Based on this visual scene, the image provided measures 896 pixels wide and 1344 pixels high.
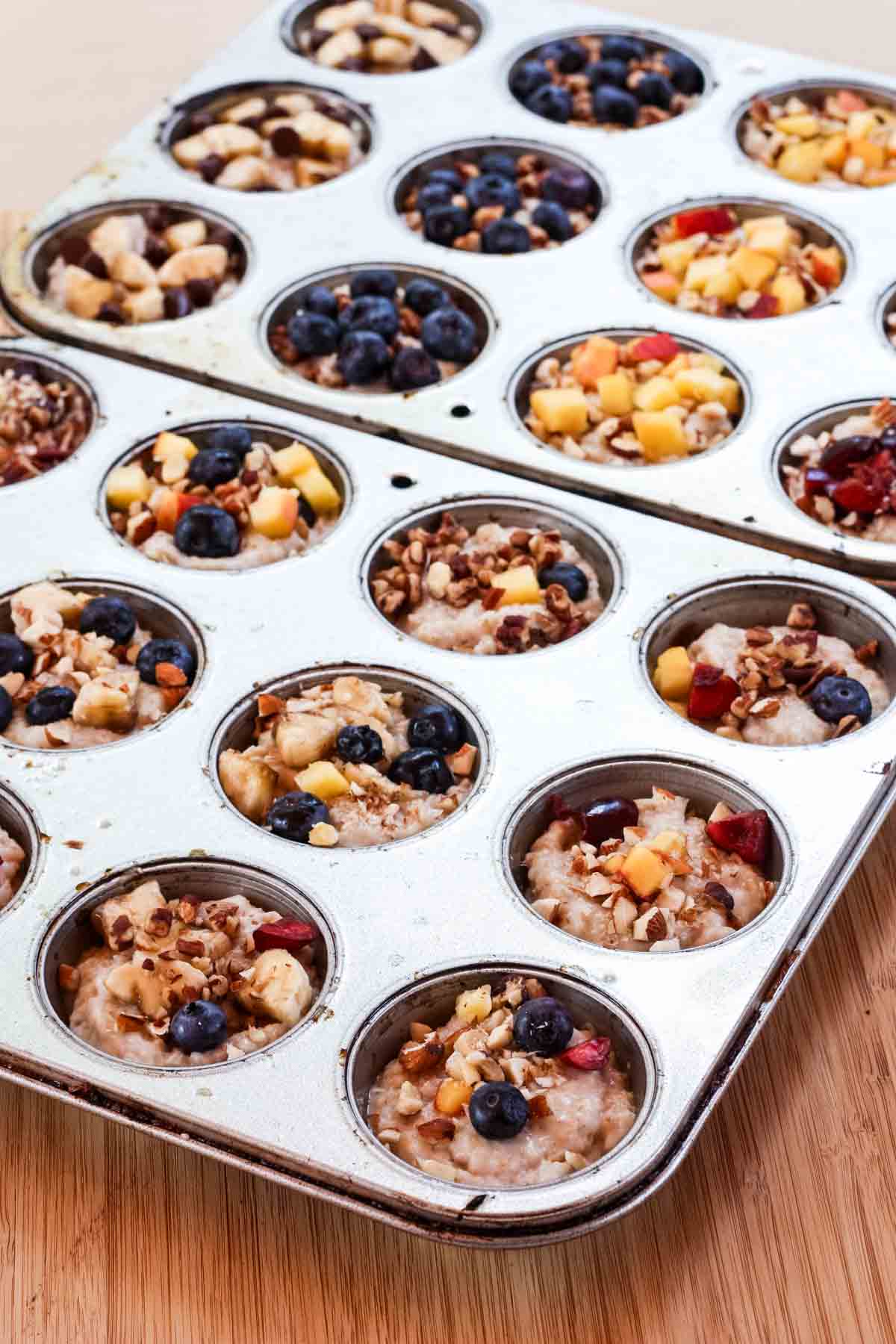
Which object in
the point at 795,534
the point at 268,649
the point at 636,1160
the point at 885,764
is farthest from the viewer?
the point at 795,534

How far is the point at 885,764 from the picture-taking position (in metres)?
2.87

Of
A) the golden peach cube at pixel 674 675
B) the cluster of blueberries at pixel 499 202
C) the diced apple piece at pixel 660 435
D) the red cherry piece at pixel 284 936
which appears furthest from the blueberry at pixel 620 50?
the red cherry piece at pixel 284 936

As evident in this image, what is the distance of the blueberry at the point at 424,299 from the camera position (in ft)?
12.7

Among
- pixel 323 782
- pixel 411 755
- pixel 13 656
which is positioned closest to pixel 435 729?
pixel 411 755

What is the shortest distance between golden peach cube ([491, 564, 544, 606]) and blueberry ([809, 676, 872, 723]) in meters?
0.52

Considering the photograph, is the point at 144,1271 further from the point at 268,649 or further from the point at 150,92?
the point at 150,92

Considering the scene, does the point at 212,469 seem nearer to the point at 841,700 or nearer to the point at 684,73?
the point at 841,700

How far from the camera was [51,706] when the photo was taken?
3.04 m

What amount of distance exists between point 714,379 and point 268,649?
43.6 inches

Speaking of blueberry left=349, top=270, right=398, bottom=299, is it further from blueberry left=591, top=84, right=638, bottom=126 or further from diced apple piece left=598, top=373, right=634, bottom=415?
blueberry left=591, top=84, right=638, bottom=126

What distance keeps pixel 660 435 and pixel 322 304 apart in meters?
0.78

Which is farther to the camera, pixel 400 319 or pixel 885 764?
pixel 400 319

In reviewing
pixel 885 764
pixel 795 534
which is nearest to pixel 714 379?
pixel 795 534

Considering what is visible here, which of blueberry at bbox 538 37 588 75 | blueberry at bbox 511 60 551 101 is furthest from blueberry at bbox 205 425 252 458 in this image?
blueberry at bbox 538 37 588 75
